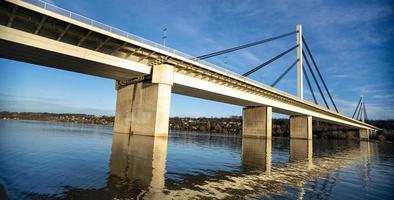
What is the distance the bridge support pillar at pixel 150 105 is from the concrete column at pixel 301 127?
5530 cm

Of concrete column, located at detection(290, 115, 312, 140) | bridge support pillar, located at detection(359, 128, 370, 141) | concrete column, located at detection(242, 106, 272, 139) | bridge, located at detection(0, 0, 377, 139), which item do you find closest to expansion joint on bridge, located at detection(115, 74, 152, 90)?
bridge, located at detection(0, 0, 377, 139)

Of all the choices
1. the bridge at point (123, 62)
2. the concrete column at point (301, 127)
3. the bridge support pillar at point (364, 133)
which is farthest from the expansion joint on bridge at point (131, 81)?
the bridge support pillar at point (364, 133)

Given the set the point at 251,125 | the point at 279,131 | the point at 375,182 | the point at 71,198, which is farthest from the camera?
the point at 279,131

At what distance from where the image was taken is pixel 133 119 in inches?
1734

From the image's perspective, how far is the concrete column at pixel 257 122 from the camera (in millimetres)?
65625

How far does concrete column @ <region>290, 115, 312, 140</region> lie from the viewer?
265 feet

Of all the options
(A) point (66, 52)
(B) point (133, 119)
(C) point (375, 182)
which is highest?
(A) point (66, 52)

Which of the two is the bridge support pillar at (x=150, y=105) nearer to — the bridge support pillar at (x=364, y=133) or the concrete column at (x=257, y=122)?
the concrete column at (x=257, y=122)

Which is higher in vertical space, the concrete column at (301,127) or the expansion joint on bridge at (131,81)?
the expansion joint on bridge at (131,81)

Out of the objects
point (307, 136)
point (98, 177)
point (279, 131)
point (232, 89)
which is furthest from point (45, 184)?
point (279, 131)

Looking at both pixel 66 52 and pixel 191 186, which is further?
pixel 66 52

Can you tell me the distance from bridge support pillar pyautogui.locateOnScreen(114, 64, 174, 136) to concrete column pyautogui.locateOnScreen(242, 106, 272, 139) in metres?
33.4

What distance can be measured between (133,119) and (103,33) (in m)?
16.8

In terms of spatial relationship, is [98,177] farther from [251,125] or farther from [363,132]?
→ [363,132]
